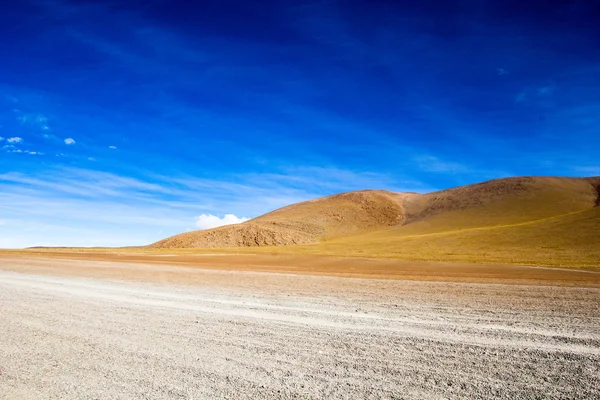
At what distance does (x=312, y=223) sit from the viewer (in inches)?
5541

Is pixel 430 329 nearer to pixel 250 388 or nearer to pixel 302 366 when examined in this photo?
pixel 302 366

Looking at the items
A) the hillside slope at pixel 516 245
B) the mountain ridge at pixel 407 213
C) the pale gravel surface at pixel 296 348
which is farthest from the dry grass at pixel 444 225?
the pale gravel surface at pixel 296 348

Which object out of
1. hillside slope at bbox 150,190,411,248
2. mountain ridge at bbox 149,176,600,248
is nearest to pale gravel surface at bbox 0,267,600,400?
mountain ridge at bbox 149,176,600,248

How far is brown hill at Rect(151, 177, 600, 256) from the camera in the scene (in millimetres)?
112438

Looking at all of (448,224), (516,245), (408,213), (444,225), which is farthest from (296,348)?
(408,213)

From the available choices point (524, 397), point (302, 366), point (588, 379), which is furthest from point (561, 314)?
point (302, 366)

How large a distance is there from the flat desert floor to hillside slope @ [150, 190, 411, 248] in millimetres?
99613

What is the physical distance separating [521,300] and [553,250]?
140ft

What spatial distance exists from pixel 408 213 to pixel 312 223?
1290 inches

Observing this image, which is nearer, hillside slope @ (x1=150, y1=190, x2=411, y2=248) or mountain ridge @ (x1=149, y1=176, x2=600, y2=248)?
mountain ridge @ (x1=149, y1=176, x2=600, y2=248)

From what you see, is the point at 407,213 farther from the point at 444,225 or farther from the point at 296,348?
the point at 296,348

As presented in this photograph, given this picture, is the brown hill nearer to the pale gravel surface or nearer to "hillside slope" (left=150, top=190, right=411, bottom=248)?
"hillside slope" (left=150, top=190, right=411, bottom=248)

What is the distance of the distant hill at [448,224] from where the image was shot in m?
58.2

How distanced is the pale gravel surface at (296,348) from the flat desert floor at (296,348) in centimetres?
3
